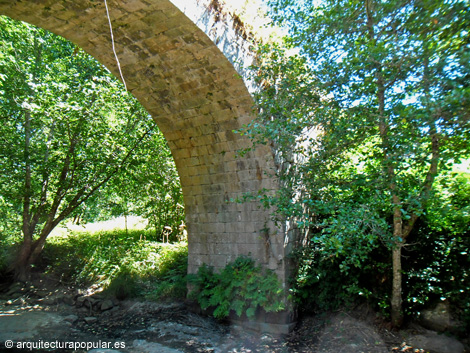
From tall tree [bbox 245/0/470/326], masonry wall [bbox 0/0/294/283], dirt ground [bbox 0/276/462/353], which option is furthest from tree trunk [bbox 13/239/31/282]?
tall tree [bbox 245/0/470/326]

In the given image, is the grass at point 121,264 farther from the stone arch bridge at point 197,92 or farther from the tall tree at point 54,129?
the stone arch bridge at point 197,92

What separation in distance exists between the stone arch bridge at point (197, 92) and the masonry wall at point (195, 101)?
0.02 metres

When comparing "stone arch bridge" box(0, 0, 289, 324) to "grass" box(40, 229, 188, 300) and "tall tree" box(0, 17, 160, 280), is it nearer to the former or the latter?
"grass" box(40, 229, 188, 300)

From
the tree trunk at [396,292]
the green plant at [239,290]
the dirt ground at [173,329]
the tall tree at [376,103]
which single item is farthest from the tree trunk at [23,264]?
the tree trunk at [396,292]

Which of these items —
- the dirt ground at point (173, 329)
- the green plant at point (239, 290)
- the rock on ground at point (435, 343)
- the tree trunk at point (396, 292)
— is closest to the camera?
the rock on ground at point (435, 343)

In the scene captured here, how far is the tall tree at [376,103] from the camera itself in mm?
3404

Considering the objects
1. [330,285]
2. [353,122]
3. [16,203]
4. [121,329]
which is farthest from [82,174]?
[353,122]

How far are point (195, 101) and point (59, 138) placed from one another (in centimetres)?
372

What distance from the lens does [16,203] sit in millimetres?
8023

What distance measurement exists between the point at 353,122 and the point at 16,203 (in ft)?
24.4

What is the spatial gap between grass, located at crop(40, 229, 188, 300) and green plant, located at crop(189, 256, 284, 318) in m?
0.68

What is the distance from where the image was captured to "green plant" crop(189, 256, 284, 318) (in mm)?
5286

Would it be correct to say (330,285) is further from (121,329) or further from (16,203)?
(16,203)

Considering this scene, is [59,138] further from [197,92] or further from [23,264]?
[197,92]
